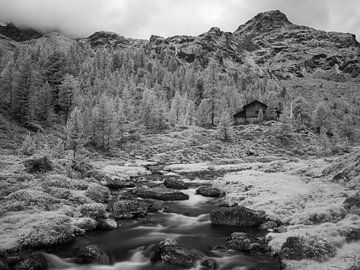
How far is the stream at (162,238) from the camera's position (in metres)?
17.4

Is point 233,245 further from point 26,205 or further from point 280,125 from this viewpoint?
point 280,125

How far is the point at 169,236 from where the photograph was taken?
22.4 meters

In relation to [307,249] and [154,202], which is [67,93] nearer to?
[154,202]

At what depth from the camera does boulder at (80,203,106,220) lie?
24352 millimetres

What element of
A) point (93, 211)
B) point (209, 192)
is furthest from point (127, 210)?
point (209, 192)

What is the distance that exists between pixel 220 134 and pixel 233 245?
61.5 meters

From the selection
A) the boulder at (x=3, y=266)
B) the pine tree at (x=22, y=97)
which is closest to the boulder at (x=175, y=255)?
the boulder at (x=3, y=266)

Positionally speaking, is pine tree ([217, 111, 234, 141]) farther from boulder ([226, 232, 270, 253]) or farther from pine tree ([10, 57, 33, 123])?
boulder ([226, 232, 270, 253])

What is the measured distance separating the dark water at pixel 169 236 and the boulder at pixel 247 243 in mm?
491

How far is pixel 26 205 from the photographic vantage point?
2383 centimetres

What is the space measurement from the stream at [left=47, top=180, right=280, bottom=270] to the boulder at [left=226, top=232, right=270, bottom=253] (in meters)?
0.46

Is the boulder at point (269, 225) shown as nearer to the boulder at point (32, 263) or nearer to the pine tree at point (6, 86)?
the boulder at point (32, 263)

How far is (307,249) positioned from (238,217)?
26.2 feet

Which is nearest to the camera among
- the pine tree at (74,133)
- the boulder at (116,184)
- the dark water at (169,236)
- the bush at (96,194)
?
the dark water at (169,236)
